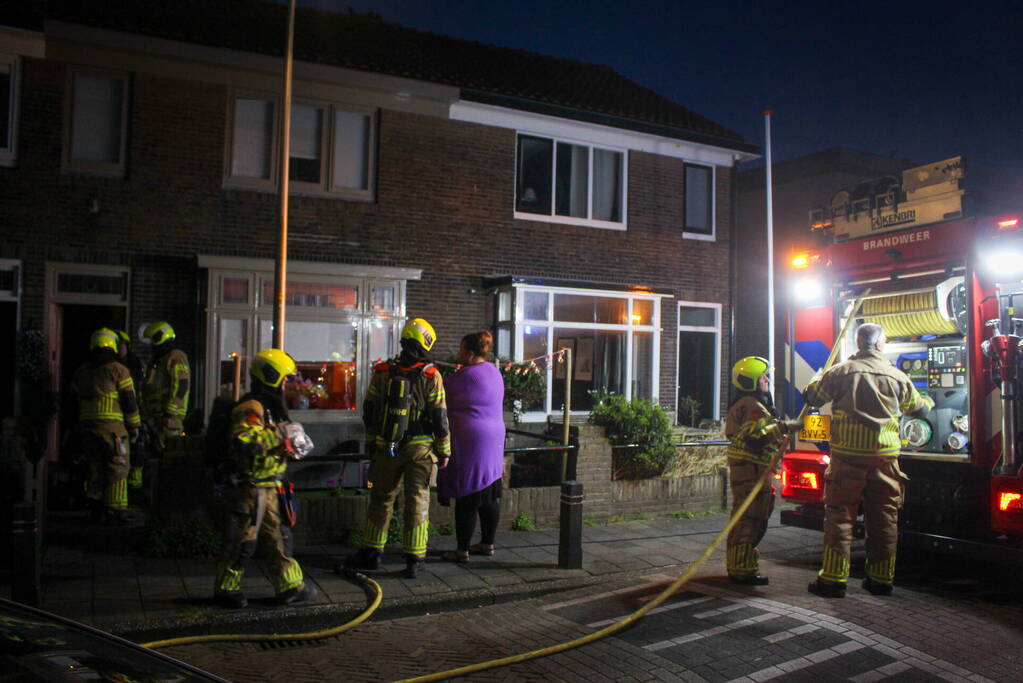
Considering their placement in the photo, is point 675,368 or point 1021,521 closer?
point 1021,521

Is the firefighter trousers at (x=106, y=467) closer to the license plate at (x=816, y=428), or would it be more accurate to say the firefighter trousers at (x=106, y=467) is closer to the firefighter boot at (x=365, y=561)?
the firefighter boot at (x=365, y=561)

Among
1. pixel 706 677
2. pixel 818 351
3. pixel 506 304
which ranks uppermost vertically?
pixel 506 304

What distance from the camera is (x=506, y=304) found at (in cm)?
1357

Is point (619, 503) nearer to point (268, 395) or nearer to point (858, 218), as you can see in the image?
point (858, 218)

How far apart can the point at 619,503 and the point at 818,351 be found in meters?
2.82

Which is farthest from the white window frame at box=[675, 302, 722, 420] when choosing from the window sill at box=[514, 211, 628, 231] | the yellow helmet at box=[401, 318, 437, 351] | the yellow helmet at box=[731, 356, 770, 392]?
the yellow helmet at box=[401, 318, 437, 351]

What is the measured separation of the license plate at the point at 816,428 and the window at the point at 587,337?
21.0 feet

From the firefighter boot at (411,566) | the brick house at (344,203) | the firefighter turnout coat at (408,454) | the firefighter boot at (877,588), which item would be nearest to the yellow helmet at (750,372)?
the firefighter boot at (877,588)

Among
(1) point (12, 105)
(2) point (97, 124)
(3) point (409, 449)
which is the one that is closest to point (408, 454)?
(3) point (409, 449)

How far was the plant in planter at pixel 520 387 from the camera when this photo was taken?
1145 cm

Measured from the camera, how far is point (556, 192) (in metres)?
14.4

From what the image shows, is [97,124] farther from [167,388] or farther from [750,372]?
[750,372]

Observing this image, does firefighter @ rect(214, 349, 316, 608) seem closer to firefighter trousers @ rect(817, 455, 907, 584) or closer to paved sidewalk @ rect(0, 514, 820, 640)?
paved sidewalk @ rect(0, 514, 820, 640)

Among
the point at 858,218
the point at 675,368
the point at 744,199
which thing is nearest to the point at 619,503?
the point at 858,218
